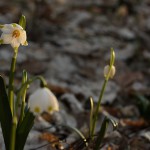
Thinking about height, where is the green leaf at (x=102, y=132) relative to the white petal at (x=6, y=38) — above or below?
below

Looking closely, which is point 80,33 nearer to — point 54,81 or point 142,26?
point 142,26

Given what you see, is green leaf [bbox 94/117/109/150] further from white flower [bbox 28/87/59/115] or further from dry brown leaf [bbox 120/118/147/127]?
dry brown leaf [bbox 120/118/147/127]

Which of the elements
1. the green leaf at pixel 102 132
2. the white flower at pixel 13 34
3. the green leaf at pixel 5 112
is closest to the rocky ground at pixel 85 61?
the green leaf at pixel 102 132

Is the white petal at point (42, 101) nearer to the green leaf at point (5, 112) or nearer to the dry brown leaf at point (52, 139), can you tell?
the green leaf at point (5, 112)

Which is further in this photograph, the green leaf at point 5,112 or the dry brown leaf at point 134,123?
the dry brown leaf at point 134,123

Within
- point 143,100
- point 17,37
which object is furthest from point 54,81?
point 17,37

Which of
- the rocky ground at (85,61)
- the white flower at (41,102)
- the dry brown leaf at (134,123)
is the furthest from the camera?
the dry brown leaf at (134,123)

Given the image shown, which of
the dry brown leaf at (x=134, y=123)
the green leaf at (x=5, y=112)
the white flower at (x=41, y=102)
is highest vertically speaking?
the white flower at (x=41, y=102)

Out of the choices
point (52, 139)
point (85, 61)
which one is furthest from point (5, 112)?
point (85, 61)

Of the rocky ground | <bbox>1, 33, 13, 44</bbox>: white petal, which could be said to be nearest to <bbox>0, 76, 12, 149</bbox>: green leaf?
<bbox>1, 33, 13, 44</bbox>: white petal
